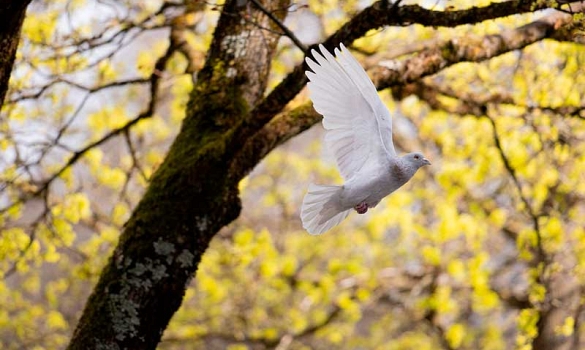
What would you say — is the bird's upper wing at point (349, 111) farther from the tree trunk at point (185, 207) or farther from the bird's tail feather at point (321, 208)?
the tree trunk at point (185, 207)

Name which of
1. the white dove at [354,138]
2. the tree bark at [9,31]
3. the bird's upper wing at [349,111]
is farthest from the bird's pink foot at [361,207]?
the tree bark at [9,31]

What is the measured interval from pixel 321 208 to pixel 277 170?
8095 millimetres

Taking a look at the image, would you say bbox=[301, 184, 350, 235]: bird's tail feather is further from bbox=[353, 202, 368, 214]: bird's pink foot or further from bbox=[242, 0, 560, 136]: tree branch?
bbox=[242, 0, 560, 136]: tree branch

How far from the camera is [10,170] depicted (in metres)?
4.48

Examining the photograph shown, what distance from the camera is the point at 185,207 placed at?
315 centimetres

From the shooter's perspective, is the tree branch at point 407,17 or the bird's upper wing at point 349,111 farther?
the tree branch at point 407,17

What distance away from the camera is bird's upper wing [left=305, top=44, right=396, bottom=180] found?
2.29 meters

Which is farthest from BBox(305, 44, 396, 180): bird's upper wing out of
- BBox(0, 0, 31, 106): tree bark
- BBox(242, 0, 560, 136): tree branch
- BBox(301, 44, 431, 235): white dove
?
BBox(0, 0, 31, 106): tree bark

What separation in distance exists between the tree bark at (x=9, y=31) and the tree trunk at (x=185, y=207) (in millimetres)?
871

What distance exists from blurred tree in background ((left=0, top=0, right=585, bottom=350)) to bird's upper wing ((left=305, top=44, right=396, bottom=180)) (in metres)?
0.42

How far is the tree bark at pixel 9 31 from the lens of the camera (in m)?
2.55

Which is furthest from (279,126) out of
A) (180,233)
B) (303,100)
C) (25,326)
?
(25,326)

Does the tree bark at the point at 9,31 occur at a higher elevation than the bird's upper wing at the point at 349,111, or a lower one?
higher

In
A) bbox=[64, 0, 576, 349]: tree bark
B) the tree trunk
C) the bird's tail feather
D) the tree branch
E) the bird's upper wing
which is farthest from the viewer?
the tree trunk
